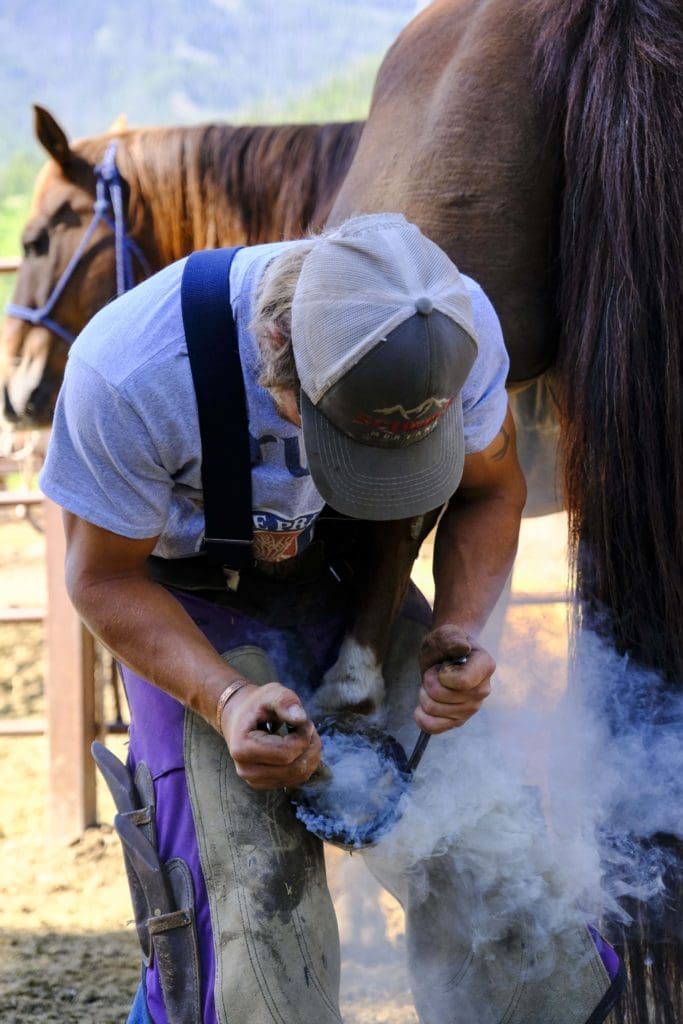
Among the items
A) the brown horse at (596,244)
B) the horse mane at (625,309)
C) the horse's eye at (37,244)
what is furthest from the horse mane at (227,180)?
the horse mane at (625,309)

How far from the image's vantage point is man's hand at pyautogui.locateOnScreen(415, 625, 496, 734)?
1554 mm

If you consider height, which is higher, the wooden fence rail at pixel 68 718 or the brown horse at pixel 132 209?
the brown horse at pixel 132 209

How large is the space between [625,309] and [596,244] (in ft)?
0.44

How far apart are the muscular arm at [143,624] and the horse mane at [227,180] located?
1.94 meters

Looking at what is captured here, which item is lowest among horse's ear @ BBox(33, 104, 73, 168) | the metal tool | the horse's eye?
the horse's eye

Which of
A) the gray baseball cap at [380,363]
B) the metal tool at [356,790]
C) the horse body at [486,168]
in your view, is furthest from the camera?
the horse body at [486,168]

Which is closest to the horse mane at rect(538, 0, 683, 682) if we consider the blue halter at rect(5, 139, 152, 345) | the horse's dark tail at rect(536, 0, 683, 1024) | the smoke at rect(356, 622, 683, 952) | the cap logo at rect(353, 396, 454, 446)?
the horse's dark tail at rect(536, 0, 683, 1024)

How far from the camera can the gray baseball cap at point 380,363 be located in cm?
133

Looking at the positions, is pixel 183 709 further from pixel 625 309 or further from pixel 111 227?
pixel 111 227

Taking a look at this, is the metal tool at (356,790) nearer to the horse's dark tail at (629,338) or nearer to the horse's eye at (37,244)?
the horse's dark tail at (629,338)

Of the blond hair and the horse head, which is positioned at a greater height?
the blond hair

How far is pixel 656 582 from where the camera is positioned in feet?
6.09

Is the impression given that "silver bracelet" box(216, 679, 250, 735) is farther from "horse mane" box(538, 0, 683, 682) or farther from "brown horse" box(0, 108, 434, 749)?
"brown horse" box(0, 108, 434, 749)

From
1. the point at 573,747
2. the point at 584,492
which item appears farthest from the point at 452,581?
the point at 573,747
